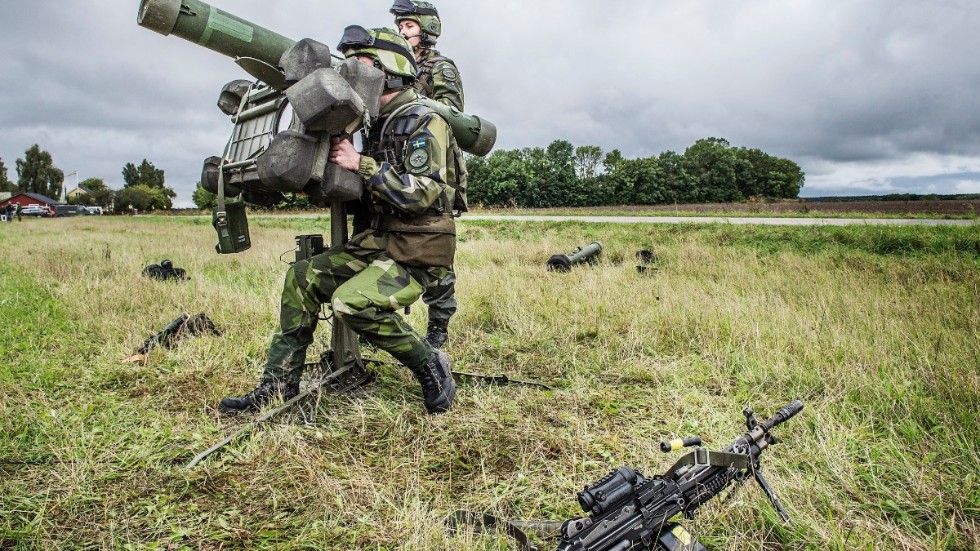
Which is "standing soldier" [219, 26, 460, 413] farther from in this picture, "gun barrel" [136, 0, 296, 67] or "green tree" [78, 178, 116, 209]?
"green tree" [78, 178, 116, 209]

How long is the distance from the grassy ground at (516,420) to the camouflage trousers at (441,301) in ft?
0.98

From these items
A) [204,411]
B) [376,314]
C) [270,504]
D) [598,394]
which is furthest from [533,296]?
[270,504]

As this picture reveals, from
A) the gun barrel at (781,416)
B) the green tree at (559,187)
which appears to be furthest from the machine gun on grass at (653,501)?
the green tree at (559,187)

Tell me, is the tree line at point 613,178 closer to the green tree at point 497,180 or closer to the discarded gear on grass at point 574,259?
the green tree at point 497,180

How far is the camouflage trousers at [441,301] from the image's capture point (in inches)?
203

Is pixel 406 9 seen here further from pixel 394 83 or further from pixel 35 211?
pixel 35 211

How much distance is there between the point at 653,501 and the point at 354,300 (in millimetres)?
2022

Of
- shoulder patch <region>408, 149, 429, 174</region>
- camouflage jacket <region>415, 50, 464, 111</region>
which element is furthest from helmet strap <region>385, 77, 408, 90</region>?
camouflage jacket <region>415, 50, 464, 111</region>

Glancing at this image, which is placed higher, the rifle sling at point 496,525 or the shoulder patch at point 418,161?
the shoulder patch at point 418,161

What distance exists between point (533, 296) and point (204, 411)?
3811 mm

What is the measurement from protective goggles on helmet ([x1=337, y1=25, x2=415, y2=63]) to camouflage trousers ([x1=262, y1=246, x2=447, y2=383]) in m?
1.27

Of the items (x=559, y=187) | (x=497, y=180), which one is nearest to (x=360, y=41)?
(x=497, y=180)

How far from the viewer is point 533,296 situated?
654 centimetres

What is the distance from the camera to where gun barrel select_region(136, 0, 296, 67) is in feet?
10.0
